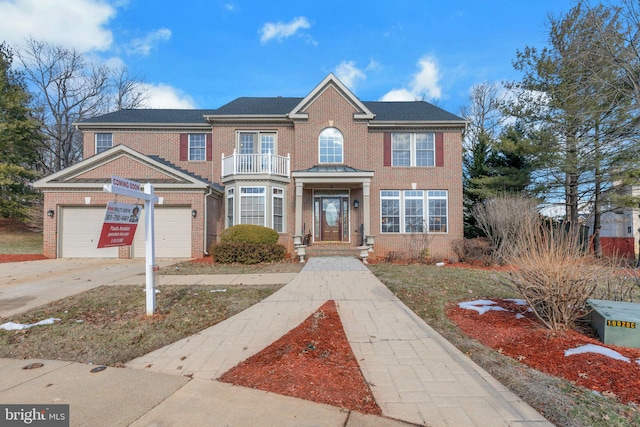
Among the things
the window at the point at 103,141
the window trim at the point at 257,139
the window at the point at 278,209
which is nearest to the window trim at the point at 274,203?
the window at the point at 278,209

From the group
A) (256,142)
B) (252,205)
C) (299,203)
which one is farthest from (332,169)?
(256,142)

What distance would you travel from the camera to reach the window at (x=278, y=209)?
15.8m

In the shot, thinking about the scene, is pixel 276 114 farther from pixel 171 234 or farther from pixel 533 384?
pixel 533 384

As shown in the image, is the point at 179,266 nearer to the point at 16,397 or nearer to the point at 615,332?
the point at 16,397

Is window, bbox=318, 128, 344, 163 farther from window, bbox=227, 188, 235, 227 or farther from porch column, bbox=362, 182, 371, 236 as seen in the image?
window, bbox=227, 188, 235, 227

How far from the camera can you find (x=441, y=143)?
1667cm

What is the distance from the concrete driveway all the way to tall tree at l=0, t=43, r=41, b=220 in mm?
11894

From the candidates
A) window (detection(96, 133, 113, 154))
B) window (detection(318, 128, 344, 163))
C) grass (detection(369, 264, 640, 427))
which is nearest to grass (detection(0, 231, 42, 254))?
window (detection(96, 133, 113, 154))

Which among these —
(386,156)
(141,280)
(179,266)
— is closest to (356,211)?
(386,156)

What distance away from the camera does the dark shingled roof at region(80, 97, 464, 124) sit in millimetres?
16984

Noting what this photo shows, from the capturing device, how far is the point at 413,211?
54.3 feet

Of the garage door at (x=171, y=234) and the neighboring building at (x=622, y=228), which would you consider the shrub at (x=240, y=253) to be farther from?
the neighboring building at (x=622, y=228)

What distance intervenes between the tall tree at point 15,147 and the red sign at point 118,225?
21332 millimetres

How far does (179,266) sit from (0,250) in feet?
36.3
